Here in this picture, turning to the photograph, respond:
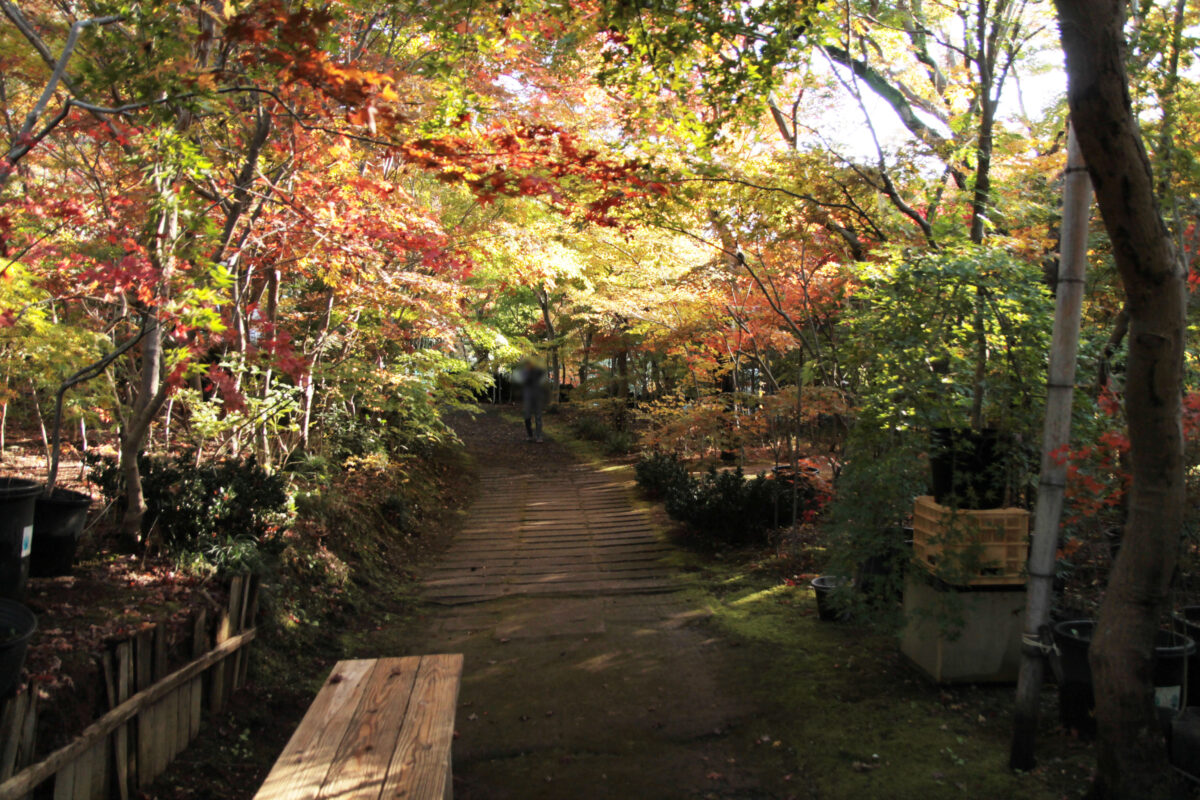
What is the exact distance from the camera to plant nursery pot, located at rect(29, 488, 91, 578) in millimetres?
4371

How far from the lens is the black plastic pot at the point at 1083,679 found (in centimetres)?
351

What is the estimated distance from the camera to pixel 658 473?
429 inches

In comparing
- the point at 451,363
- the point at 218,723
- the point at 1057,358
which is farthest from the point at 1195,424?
the point at 451,363

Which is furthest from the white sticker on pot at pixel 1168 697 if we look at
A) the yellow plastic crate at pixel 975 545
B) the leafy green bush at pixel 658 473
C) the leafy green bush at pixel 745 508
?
the leafy green bush at pixel 658 473

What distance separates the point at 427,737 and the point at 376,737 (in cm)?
18

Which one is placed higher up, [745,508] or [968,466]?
[968,466]

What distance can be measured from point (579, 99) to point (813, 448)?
5400 millimetres

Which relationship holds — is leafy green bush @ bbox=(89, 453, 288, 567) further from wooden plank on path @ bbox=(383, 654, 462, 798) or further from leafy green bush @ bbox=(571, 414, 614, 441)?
leafy green bush @ bbox=(571, 414, 614, 441)

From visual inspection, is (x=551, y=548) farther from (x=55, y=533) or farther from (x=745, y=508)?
(x=55, y=533)

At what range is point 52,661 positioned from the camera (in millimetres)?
3270

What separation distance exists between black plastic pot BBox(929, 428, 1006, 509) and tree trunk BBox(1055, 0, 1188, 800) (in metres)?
1.34

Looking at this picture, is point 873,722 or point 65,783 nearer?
point 65,783

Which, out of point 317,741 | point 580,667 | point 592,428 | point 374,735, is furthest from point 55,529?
point 592,428

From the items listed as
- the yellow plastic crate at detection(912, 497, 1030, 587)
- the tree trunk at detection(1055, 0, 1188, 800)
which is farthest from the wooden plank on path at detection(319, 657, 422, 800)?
the yellow plastic crate at detection(912, 497, 1030, 587)
